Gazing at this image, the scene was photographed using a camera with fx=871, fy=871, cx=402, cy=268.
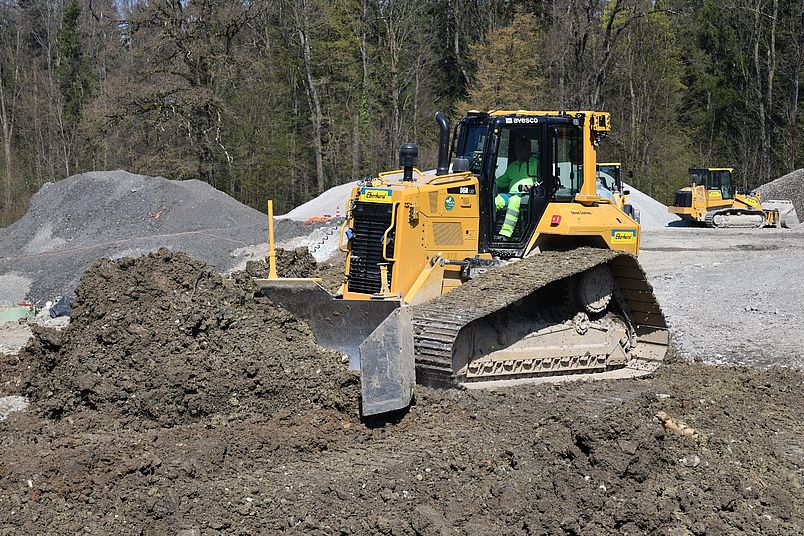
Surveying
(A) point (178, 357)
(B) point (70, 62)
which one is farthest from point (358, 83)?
(A) point (178, 357)

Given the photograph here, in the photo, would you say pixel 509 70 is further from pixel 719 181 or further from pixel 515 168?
pixel 515 168

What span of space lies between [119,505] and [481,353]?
3315 mm

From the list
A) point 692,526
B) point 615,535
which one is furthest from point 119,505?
point 692,526

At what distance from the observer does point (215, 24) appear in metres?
28.4

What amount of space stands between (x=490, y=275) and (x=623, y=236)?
73.8 inches

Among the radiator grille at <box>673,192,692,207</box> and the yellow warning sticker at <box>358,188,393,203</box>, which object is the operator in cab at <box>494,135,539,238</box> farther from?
the radiator grille at <box>673,192,692,207</box>

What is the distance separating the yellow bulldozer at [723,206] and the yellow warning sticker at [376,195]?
1999cm

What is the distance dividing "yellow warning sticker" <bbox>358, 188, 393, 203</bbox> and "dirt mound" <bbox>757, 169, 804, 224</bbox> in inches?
950

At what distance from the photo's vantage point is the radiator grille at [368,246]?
→ 8.01m

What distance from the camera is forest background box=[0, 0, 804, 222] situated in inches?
1136

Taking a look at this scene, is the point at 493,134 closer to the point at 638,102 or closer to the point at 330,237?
the point at 330,237

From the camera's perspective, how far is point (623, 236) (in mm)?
9008

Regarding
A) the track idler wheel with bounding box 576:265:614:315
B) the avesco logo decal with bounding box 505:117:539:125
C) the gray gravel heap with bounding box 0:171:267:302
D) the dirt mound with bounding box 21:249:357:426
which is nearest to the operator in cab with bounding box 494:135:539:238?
the avesco logo decal with bounding box 505:117:539:125

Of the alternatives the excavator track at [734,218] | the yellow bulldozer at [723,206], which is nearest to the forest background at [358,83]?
the yellow bulldozer at [723,206]
